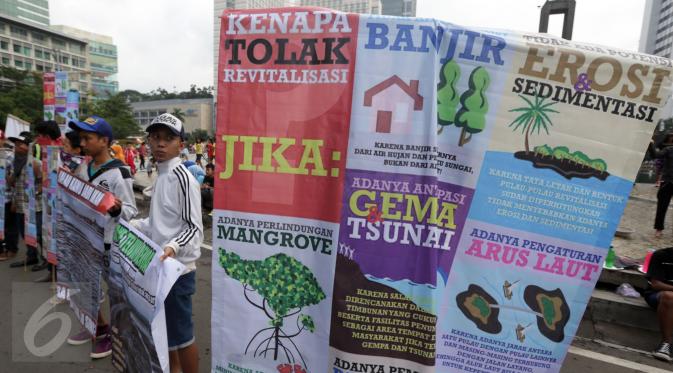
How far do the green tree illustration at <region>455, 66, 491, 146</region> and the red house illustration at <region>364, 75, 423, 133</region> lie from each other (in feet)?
0.67

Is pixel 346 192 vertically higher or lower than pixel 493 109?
lower

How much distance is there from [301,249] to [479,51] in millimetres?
1215

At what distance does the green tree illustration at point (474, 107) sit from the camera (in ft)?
5.32

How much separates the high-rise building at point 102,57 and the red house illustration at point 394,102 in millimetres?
112368

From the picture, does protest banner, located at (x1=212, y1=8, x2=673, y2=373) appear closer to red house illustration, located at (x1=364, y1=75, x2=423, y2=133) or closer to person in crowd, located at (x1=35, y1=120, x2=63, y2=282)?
red house illustration, located at (x1=364, y1=75, x2=423, y2=133)

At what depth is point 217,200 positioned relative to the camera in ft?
6.04

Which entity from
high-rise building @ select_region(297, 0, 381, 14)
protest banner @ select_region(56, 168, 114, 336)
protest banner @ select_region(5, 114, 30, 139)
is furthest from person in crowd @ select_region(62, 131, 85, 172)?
high-rise building @ select_region(297, 0, 381, 14)

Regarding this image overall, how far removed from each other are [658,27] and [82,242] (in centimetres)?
12243

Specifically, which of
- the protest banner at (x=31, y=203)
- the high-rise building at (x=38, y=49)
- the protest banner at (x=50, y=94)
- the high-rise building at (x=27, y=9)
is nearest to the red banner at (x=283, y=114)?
the protest banner at (x=31, y=203)

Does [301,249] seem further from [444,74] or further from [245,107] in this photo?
[444,74]

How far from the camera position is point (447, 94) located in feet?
5.35

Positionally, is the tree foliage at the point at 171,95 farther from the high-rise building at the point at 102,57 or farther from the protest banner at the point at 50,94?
the protest banner at the point at 50,94

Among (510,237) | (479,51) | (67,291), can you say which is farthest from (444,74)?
(67,291)

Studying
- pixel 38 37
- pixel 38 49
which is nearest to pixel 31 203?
pixel 38 49
